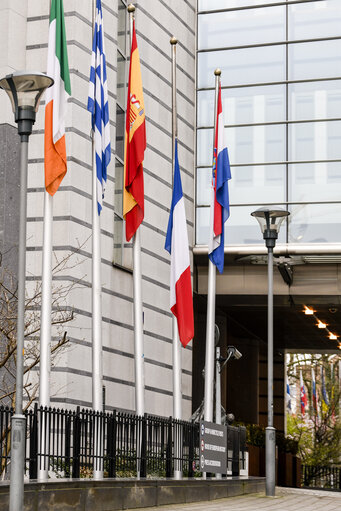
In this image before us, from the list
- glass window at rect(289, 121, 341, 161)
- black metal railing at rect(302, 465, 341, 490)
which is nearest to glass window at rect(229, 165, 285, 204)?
glass window at rect(289, 121, 341, 161)

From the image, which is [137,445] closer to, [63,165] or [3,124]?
[63,165]

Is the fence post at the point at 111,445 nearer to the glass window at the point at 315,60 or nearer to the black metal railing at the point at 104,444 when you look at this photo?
the black metal railing at the point at 104,444

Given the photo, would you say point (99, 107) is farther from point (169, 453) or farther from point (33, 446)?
point (169, 453)

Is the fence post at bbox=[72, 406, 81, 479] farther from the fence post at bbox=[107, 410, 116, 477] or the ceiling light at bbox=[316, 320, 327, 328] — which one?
the ceiling light at bbox=[316, 320, 327, 328]

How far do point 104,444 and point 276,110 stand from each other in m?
15.8

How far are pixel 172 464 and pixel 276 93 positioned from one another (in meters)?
14.2

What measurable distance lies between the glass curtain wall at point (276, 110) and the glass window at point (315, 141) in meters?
0.03

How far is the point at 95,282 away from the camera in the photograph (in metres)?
17.6

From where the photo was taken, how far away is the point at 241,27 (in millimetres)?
30609

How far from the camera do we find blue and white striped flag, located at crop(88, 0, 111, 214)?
58.4 ft

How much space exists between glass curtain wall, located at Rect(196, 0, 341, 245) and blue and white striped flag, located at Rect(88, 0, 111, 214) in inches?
444

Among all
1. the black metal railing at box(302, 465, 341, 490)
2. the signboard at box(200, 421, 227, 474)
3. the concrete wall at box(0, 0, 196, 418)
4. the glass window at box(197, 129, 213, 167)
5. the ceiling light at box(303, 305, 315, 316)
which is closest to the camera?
the signboard at box(200, 421, 227, 474)

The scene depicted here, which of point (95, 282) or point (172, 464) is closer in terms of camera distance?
point (95, 282)

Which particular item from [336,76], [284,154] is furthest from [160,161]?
[336,76]
